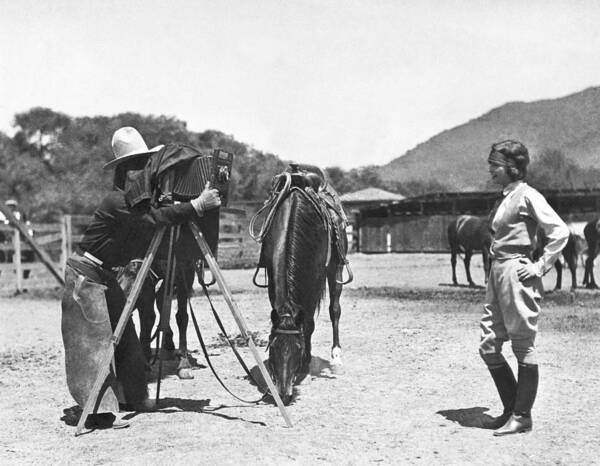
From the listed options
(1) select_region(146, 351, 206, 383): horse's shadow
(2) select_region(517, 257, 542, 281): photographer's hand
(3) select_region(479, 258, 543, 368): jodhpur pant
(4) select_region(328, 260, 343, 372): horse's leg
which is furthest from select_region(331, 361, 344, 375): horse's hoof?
(2) select_region(517, 257, 542, 281): photographer's hand

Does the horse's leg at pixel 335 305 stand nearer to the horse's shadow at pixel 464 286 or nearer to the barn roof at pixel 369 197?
the horse's shadow at pixel 464 286

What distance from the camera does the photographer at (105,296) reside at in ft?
19.0

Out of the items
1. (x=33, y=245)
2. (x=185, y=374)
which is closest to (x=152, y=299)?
(x=185, y=374)

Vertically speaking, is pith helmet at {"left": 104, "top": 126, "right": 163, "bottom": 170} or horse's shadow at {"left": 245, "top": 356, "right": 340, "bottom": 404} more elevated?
pith helmet at {"left": 104, "top": 126, "right": 163, "bottom": 170}

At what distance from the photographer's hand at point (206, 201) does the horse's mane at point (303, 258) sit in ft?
3.28

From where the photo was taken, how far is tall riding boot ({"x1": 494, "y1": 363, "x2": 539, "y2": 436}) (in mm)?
5316

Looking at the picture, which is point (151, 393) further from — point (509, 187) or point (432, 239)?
point (432, 239)

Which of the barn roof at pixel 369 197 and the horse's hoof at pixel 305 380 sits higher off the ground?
the barn roof at pixel 369 197

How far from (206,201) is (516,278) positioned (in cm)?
240

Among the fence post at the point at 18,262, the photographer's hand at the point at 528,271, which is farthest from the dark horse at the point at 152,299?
the fence post at the point at 18,262

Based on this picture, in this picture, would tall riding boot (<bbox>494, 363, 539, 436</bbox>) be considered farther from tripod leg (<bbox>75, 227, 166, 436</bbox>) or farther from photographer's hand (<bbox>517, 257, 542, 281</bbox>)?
tripod leg (<bbox>75, 227, 166, 436</bbox>)

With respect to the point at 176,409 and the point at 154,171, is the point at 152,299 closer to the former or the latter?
the point at 176,409

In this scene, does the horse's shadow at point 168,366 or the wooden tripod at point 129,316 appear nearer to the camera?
the wooden tripod at point 129,316

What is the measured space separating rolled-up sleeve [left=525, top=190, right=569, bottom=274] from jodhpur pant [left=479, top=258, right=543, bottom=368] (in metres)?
0.15
